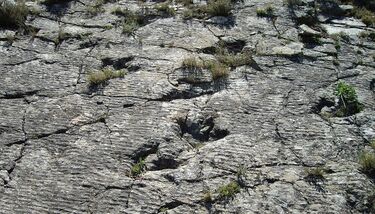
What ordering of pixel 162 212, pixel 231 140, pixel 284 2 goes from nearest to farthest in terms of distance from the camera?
pixel 162 212, pixel 231 140, pixel 284 2

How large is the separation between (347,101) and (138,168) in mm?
3464

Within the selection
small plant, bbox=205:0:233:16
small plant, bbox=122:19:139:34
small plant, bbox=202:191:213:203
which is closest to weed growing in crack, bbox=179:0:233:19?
small plant, bbox=205:0:233:16

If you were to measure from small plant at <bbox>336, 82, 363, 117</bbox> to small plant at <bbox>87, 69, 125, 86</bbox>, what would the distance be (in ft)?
11.5

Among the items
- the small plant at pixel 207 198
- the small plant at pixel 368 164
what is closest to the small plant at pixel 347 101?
the small plant at pixel 368 164

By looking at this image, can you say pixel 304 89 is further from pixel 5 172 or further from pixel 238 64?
pixel 5 172

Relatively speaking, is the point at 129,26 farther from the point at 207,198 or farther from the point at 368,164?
the point at 368,164

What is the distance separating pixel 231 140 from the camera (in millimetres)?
7059

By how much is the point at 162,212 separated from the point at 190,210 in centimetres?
34

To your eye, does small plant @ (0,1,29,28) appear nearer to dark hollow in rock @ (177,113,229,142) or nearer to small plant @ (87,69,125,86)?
small plant @ (87,69,125,86)

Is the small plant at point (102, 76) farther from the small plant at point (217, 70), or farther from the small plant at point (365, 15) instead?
the small plant at point (365, 15)

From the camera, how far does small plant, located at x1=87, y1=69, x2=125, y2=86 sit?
815 centimetres

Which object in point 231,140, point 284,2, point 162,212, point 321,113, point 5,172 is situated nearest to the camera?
point 162,212

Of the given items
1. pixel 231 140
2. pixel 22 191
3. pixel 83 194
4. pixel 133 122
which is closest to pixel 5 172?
pixel 22 191

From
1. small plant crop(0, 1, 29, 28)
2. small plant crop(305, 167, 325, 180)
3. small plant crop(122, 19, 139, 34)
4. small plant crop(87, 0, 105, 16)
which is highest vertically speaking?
small plant crop(0, 1, 29, 28)
